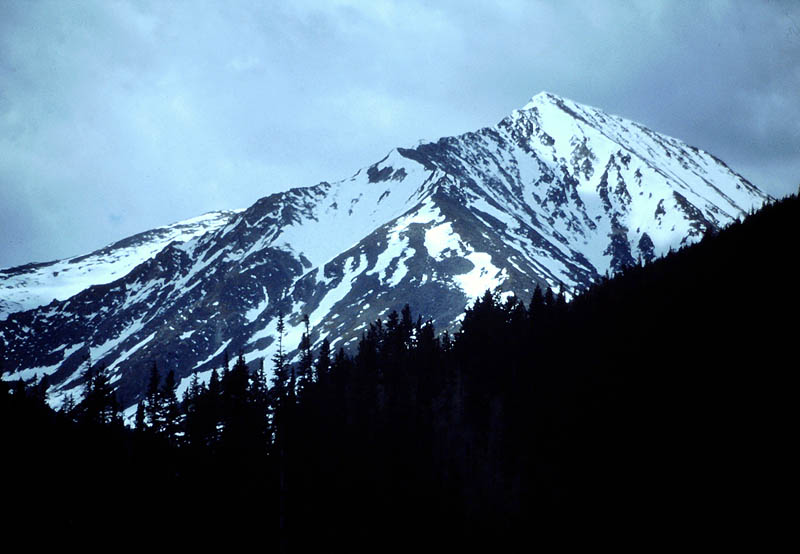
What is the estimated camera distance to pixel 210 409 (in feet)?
213

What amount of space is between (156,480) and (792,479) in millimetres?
46554

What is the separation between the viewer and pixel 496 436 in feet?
197

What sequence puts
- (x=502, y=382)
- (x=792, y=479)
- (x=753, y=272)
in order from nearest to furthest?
(x=792, y=479) < (x=753, y=272) < (x=502, y=382)

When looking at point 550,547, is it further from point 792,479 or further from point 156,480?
point 156,480

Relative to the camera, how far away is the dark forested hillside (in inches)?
1811

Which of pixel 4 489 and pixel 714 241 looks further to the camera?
pixel 714 241

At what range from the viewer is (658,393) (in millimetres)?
55125

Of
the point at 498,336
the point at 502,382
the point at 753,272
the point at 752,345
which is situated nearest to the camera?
the point at 752,345

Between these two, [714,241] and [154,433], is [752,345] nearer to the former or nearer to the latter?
[714,241]

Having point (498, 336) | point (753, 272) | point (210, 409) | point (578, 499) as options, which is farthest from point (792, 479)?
point (210, 409)

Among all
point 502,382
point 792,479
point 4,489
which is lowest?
point 792,479

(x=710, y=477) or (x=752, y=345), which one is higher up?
(x=752, y=345)

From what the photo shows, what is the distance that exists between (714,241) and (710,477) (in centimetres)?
4367

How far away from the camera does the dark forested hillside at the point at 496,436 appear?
46.0 m
